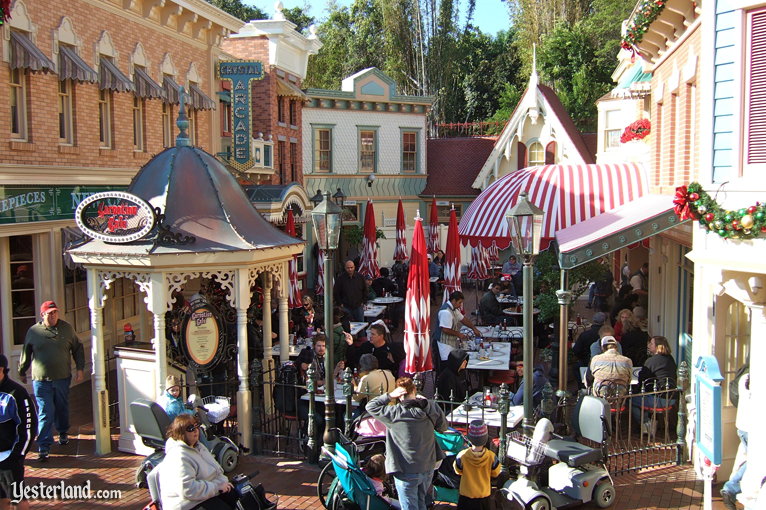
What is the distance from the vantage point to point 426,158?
3366 cm

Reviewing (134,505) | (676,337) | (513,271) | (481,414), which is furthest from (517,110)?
(134,505)

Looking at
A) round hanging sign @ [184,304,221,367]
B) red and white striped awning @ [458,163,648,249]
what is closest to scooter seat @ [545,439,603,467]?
round hanging sign @ [184,304,221,367]

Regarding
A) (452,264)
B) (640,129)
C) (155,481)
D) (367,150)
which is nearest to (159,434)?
(155,481)

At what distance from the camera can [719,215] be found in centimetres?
771

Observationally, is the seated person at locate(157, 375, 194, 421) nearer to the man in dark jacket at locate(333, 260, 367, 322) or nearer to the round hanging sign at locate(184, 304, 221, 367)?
the round hanging sign at locate(184, 304, 221, 367)

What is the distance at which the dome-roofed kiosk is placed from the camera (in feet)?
31.0

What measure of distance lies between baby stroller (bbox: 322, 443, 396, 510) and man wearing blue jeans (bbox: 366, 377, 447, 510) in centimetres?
35

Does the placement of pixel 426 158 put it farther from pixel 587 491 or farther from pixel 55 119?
pixel 587 491

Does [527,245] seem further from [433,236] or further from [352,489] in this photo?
[433,236]

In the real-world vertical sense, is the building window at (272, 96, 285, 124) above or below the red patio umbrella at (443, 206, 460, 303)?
above

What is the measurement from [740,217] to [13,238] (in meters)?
11.4

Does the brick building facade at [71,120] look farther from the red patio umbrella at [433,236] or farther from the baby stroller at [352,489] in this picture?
the red patio umbrella at [433,236]

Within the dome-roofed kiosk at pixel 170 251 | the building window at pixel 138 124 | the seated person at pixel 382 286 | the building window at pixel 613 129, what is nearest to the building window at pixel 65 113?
the building window at pixel 138 124

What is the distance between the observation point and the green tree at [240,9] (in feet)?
162
